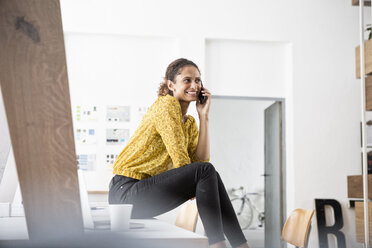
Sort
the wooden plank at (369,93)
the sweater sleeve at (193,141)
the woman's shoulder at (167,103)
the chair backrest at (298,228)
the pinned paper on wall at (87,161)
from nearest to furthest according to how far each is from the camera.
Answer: the woman's shoulder at (167,103) → the sweater sleeve at (193,141) → the chair backrest at (298,228) → the wooden plank at (369,93) → the pinned paper on wall at (87,161)

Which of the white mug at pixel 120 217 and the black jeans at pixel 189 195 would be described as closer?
the white mug at pixel 120 217

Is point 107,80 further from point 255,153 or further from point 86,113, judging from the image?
point 255,153

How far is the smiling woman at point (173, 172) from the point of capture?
1.46 m

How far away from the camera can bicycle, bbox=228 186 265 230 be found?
5250 mm

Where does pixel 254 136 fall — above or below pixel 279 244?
above

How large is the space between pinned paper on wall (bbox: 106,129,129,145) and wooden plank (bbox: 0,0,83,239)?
14.0ft

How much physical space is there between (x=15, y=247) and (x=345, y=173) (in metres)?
4.92

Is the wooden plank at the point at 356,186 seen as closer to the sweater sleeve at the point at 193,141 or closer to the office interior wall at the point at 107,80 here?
the sweater sleeve at the point at 193,141

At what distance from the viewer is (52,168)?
0.71 m

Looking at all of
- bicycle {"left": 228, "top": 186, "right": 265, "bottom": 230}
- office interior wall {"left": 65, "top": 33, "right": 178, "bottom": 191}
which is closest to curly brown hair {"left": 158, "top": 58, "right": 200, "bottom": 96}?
office interior wall {"left": 65, "top": 33, "right": 178, "bottom": 191}

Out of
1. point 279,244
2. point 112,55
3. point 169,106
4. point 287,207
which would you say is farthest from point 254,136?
point 169,106

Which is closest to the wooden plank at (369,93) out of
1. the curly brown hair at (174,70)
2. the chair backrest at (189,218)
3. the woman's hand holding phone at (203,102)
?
the chair backrest at (189,218)

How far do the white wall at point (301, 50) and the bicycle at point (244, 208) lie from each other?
17.4 inches

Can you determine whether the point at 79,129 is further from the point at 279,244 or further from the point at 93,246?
the point at 93,246
